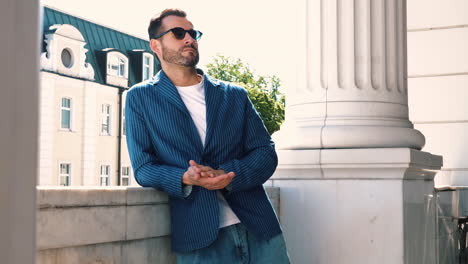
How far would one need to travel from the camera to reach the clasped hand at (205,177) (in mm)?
3334

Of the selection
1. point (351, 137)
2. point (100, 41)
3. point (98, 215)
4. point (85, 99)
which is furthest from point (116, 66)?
point (98, 215)

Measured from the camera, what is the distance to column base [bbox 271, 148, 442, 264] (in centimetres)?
520

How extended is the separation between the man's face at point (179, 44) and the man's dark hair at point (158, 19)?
0.7 inches

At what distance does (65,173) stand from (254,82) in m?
14.5

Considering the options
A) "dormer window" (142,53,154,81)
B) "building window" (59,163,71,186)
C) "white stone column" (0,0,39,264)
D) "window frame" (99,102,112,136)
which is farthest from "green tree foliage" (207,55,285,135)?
"white stone column" (0,0,39,264)

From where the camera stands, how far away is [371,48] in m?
5.62

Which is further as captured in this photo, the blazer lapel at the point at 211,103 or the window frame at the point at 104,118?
the window frame at the point at 104,118

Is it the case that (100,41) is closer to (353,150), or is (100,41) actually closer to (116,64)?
(116,64)

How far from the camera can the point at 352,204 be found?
208 inches

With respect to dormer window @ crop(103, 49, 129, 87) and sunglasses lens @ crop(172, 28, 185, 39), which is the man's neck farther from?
dormer window @ crop(103, 49, 129, 87)

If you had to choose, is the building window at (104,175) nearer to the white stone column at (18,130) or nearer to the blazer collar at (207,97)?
the blazer collar at (207,97)

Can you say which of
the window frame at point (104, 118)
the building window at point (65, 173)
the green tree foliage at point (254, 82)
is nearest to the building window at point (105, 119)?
the window frame at point (104, 118)

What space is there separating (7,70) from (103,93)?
2038 inches

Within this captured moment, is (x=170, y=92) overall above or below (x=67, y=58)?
below
